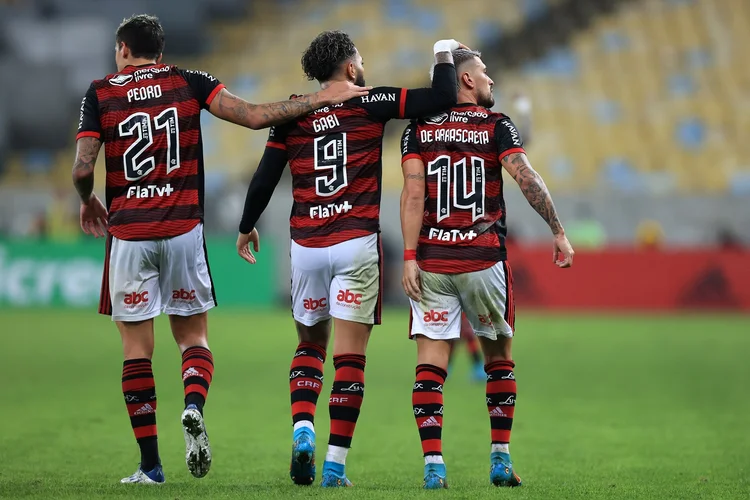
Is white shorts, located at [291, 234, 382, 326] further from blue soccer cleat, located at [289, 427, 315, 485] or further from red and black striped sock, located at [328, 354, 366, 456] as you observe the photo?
blue soccer cleat, located at [289, 427, 315, 485]

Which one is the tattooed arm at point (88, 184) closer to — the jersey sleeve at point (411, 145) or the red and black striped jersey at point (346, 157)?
the red and black striped jersey at point (346, 157)

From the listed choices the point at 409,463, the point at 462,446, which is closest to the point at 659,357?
the point at 462,446

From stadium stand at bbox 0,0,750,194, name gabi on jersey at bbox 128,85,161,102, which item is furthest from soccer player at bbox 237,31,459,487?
stadium stand at bbox 0,0,750,194

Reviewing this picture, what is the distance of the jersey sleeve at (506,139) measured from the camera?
18.8 ft

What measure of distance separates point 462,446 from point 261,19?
24594mm

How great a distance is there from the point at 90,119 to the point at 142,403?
1.47 m

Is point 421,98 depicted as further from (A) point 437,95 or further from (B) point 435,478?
(B) point 435,478

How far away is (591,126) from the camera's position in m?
26.7

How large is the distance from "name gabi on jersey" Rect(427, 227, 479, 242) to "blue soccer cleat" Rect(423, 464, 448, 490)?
1.13m

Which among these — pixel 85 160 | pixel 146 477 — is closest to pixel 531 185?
pixel 85 160

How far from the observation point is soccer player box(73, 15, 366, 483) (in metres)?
5.85

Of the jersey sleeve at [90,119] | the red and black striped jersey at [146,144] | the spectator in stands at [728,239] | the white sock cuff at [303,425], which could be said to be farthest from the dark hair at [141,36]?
the spectator in stands at [728,239]

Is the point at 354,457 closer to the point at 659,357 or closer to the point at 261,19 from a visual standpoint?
the point at 659,357

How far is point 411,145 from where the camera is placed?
5.84 metres
